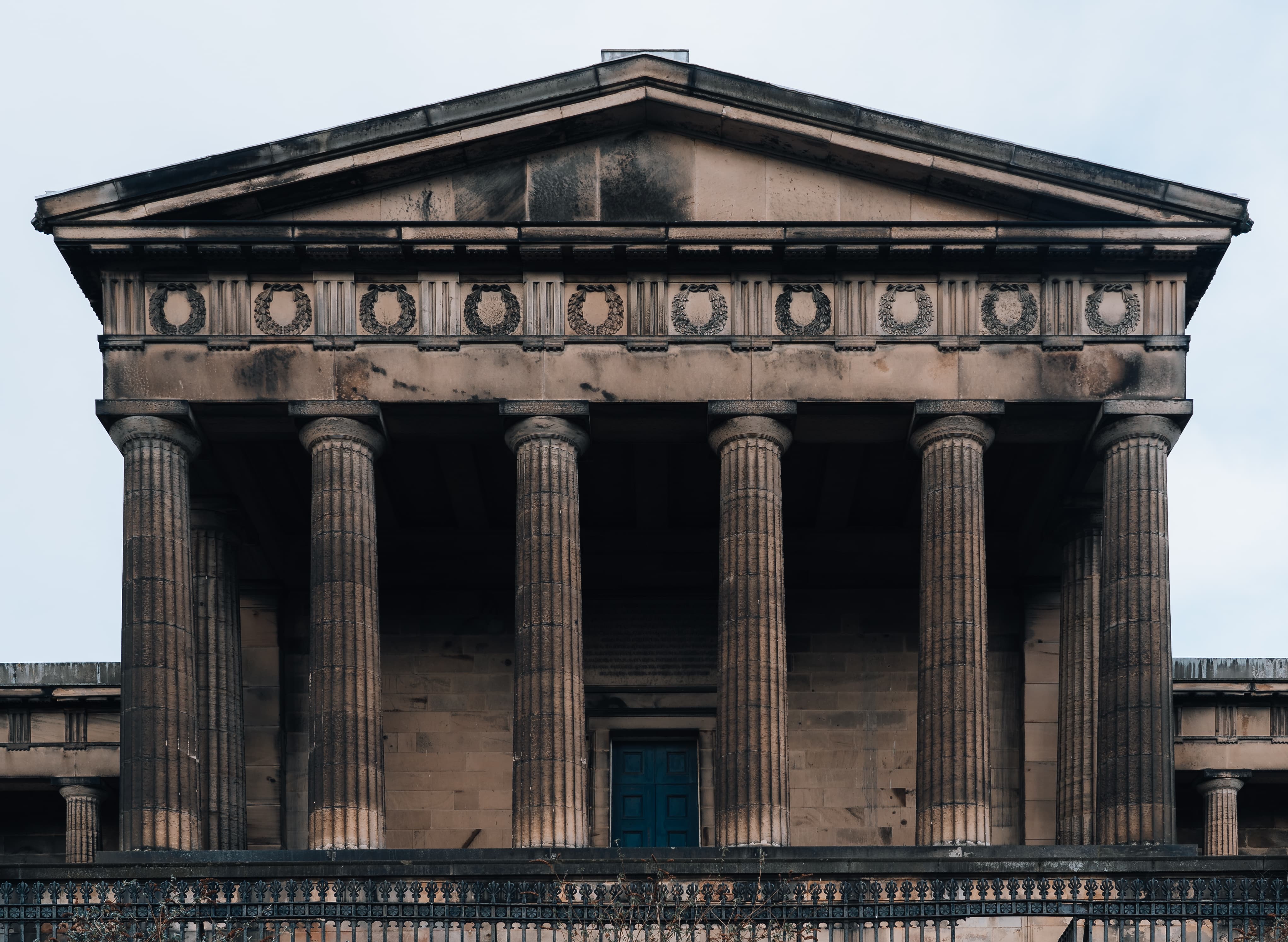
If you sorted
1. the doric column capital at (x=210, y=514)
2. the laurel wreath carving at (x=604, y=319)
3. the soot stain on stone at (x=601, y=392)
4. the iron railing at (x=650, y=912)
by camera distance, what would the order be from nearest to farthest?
1. the iron railing at (x=650, y=912)
2. the soot stain on stone at (x=601, y=392)
3. the laurel wreath carving at (x=604, y=319)
4. the doric column capital at (x=210, y=514)

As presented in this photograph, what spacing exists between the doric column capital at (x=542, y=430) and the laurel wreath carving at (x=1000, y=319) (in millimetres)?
7234

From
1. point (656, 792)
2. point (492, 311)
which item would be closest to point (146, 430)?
point (492, 311)

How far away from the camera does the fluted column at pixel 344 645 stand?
41.8m

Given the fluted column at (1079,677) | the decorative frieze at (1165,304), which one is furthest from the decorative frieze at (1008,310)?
the fluted column at (1079,677)

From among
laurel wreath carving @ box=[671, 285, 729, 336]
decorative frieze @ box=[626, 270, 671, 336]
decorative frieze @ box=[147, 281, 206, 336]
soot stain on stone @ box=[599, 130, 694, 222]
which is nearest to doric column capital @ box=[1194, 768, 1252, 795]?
laurel wreath carving @ box=[671, 285, 729, 336]

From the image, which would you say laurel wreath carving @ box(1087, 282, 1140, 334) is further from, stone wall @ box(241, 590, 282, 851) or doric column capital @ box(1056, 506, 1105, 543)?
stone wall @ box(241, 590, 282, 851)

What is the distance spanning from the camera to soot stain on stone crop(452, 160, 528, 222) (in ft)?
147

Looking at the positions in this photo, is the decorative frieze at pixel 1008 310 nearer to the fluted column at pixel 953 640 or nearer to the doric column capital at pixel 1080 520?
the fluted column at pixel 953 640

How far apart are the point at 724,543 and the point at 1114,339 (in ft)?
24.4

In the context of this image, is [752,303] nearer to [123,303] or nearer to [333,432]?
[333,432]

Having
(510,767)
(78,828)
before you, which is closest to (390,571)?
(510,767)

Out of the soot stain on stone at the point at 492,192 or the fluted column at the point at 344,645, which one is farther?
the soot stain on stone at the point at 492,192

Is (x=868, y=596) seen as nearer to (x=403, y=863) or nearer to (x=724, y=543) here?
(x=724, y=543)

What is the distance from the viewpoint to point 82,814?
4972 centimetres
